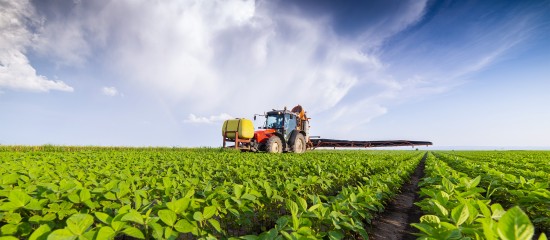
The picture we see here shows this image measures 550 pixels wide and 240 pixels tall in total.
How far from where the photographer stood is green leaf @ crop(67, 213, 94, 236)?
1578 mm

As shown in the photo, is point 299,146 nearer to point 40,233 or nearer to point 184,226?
point 184,226

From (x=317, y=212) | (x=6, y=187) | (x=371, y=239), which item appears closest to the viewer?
(x=317, y=212)

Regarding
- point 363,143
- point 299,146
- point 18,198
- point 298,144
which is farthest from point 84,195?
point 363,143

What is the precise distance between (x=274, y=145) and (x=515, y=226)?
581 inches

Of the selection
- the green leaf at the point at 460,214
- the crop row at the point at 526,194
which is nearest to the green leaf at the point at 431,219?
the green leaf at the point at 460,214

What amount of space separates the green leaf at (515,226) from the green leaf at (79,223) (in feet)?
6.51

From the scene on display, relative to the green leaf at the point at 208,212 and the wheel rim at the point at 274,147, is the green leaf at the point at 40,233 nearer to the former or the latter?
the green leaf at the point at 208,212

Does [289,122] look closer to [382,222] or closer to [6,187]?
[382,222]

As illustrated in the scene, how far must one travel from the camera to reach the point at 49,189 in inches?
109

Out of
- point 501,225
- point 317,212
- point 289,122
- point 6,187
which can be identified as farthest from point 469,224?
point 289,122

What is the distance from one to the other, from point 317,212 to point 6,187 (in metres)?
3.28

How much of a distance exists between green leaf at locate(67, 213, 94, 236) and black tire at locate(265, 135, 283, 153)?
1378 centimetres

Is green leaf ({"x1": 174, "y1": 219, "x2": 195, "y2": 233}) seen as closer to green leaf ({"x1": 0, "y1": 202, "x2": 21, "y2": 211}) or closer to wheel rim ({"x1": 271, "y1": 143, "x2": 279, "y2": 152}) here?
green leaf ({"x1": 0, "y1": 202, "x2": 21, "y2": 211})

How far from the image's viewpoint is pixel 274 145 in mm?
15836
